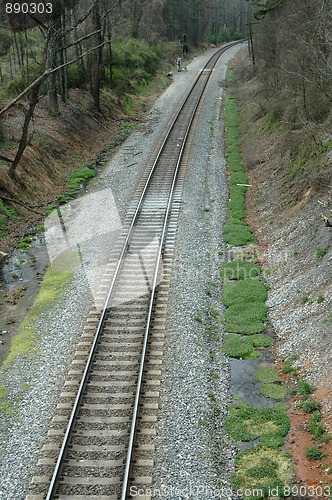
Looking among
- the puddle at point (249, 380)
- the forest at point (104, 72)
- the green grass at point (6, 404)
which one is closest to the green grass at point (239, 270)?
the puddle at point (249, 380)

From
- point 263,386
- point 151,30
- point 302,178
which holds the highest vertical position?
point 151,30

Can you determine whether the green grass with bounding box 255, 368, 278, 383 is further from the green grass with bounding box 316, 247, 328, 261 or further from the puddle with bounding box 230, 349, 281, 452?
the green grass with bounding box 316, 247, 328, 261

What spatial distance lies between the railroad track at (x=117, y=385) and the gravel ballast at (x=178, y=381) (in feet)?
0.89

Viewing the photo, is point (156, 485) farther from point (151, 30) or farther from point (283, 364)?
point (151, 30)

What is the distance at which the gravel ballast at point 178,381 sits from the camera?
962cm

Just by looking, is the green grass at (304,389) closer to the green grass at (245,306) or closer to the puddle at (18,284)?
the green grass at (245,306)

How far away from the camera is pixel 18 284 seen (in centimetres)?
1698

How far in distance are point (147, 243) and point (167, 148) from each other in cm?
1245

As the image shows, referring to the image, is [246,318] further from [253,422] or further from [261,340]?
[253,422]

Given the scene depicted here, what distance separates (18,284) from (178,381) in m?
7.31

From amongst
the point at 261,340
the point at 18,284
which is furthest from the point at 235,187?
the point at 261,340

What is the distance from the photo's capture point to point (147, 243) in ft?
60.4

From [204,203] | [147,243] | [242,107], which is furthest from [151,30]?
[147,243]

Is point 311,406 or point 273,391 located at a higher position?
point 311,406
